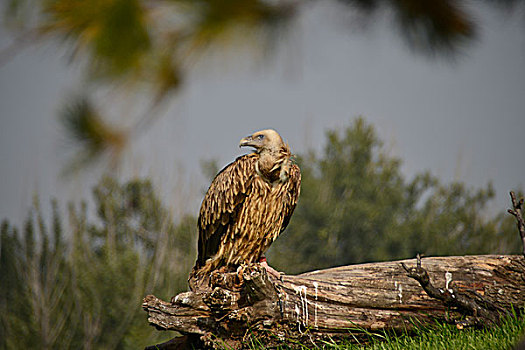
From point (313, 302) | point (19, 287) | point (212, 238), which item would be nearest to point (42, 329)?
point (19, 287)

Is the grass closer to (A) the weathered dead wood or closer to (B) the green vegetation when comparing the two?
(A) the weathered dead wood

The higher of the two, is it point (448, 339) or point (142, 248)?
point (142, 248)

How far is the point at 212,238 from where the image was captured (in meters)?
5.28

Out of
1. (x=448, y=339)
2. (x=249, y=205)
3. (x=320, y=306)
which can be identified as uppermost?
(x=249, y=205)

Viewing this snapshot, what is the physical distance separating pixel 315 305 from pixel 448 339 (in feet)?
3.27

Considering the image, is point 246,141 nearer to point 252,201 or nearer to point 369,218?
point 252,201

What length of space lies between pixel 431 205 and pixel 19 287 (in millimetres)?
15251

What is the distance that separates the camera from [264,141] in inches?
195

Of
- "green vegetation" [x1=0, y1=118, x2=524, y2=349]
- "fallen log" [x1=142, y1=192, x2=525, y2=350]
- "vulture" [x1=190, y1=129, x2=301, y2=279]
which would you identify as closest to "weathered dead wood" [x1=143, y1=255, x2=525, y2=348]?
"fallen log" [x1=142, y1=192, x2=525, y2=350]

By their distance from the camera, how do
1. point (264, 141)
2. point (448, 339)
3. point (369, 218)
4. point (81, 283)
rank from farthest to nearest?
point (369, 218) → point (81, 283) → point (264, 141) → point (448, 339)

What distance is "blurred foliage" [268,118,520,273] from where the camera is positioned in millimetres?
20859

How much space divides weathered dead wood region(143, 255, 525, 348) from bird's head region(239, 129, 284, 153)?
1055 mm

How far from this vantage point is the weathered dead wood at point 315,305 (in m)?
4.38

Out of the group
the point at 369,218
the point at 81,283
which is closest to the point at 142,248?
the point at 81,283
